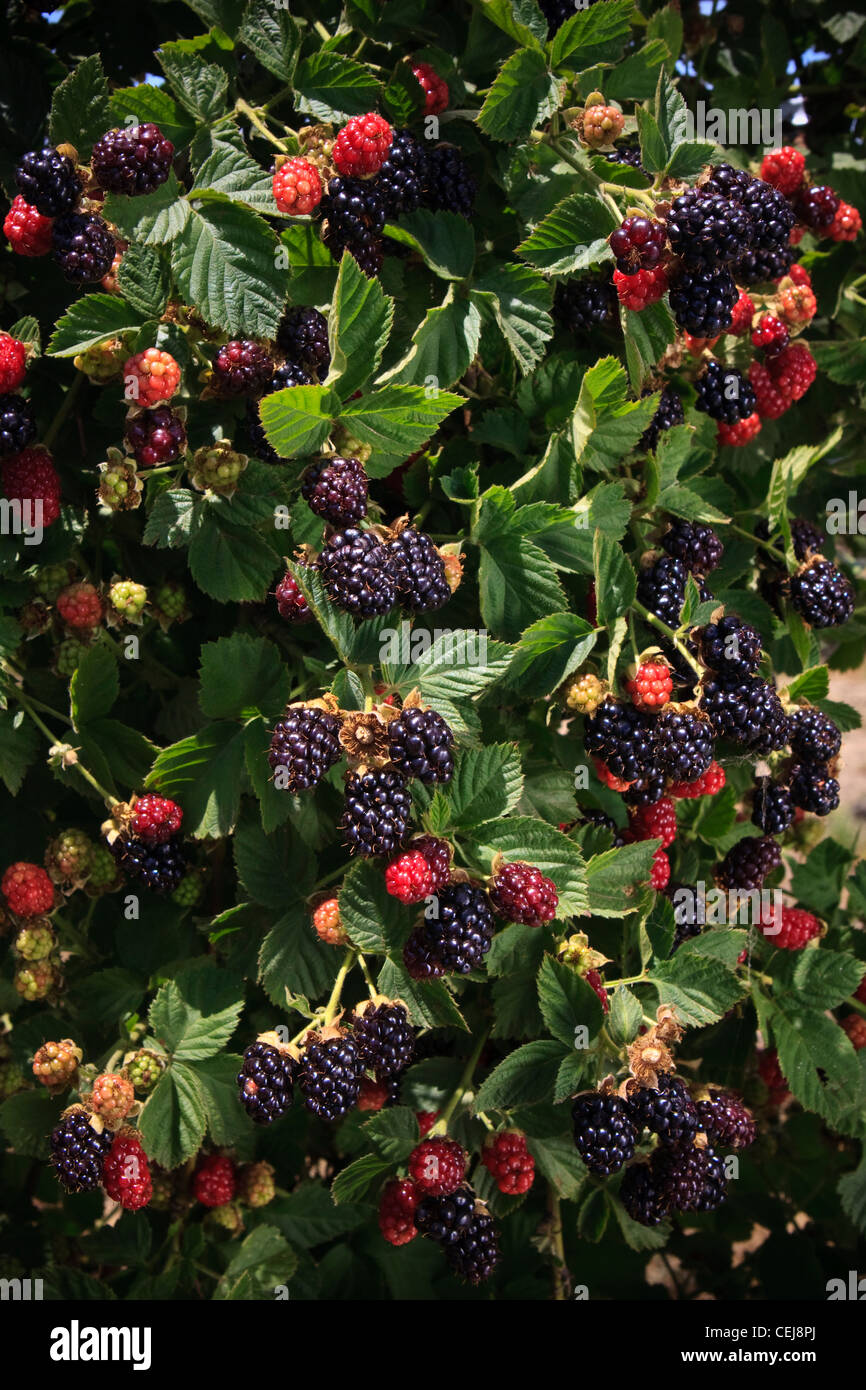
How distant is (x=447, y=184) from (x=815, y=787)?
1160 millimetres

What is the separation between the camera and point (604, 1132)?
64.8 inches

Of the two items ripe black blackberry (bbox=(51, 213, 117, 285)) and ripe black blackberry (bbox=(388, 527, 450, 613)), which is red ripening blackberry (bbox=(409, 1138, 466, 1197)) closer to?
ripe black blackberry (bbox=(388, 527, 450, 613))

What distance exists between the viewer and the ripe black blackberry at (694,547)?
1.94 m

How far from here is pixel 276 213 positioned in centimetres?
166

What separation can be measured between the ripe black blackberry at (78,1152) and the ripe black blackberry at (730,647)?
1173mm

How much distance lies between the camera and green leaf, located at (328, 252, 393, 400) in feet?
4.82

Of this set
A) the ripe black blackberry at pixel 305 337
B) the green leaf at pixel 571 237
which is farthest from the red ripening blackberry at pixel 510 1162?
the green leaf at pixel 571 237

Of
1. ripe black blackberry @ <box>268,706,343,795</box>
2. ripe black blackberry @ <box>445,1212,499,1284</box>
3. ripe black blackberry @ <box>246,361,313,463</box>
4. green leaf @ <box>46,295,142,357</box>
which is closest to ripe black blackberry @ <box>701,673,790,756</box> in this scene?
ripe black blackberry @ <box>268,706,343,795</box>

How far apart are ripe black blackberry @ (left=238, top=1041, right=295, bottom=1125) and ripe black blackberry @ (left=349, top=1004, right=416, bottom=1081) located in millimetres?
113

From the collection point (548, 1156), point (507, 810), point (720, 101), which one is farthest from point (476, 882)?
point (720, 101)

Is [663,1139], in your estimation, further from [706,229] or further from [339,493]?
[706,229]

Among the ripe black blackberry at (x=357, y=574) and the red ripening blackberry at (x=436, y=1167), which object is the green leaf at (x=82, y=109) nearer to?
the ripe black blackberry at (x=357, y=574)

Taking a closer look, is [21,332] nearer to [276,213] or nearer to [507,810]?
[276,213]

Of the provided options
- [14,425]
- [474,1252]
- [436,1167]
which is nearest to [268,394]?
[14,425]
